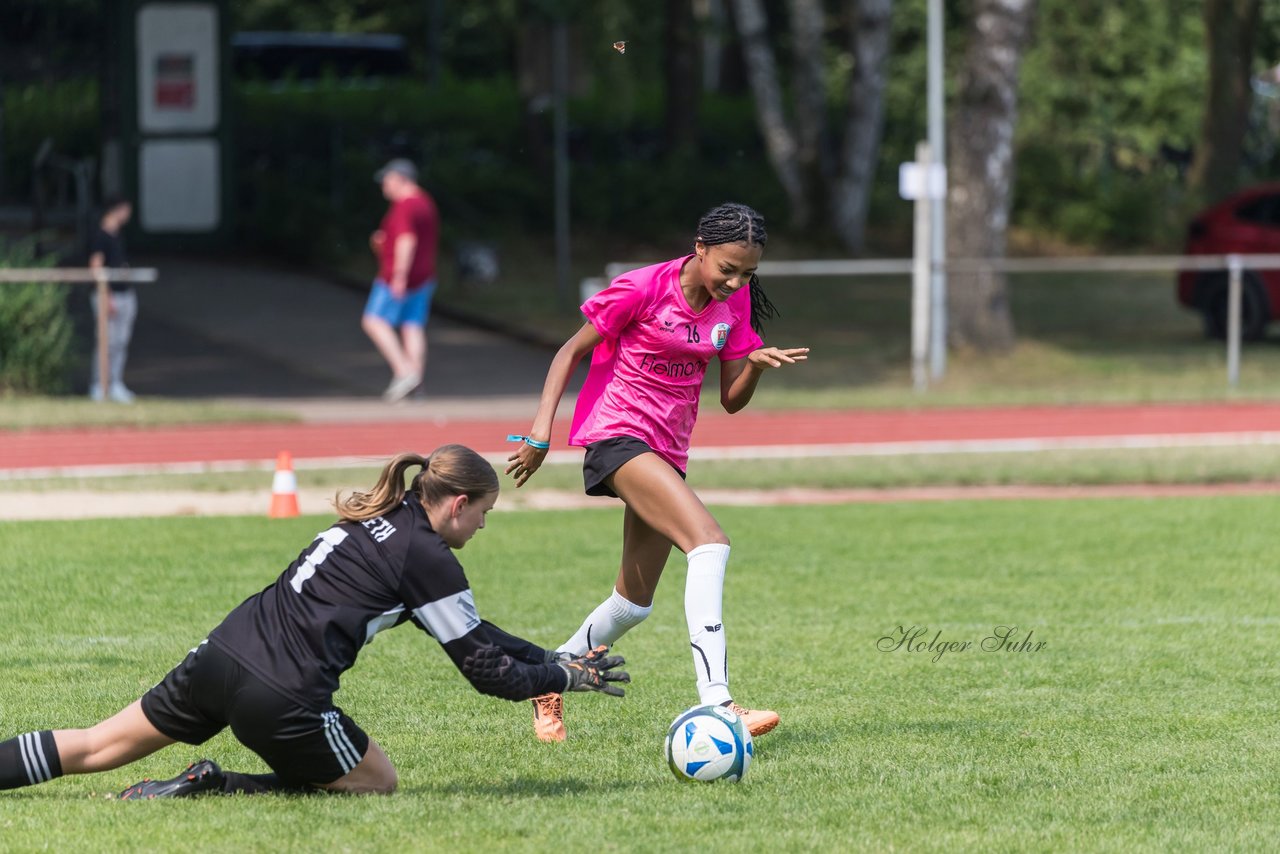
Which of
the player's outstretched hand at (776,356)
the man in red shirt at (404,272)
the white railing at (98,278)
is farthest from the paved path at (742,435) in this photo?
the player's outstretched hand at (776,356)

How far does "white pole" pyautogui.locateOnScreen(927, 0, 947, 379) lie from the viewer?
2078cm

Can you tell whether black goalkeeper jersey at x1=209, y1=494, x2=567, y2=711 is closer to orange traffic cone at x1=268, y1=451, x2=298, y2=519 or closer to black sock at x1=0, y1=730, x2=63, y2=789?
black sock at x1=0, y1=730, x2=63, y2=789

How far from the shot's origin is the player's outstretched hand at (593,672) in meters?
5.88

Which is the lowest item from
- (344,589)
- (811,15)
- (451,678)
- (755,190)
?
(451,678)

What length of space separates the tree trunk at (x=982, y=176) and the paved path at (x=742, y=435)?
10.2 ft

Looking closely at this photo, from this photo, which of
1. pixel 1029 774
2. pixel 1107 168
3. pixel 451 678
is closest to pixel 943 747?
pixel 1029 774

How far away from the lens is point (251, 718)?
18.3ft

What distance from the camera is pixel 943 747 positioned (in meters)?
6.62

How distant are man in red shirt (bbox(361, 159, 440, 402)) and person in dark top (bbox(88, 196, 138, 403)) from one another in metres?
2.32

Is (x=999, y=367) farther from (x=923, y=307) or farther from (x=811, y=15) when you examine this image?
(x=811, y=15)

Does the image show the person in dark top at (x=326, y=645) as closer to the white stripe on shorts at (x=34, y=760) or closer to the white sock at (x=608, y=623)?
the white stripe on shorts at (x=34, y=760)

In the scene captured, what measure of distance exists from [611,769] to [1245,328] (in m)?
19.5

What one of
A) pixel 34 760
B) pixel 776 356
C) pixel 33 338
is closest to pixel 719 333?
pixel 776 356

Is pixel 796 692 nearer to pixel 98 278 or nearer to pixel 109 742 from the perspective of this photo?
pixel 109 742
